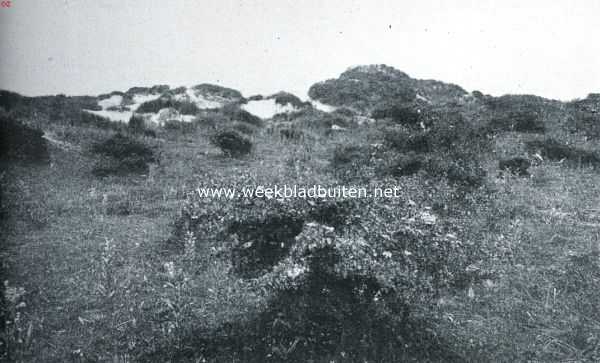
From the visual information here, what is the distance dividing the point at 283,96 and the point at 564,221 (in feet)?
60.5

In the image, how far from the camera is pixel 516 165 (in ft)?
32.5

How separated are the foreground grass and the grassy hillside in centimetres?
2

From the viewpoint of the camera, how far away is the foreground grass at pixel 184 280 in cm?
389

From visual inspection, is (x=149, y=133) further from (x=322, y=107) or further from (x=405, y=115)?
(x=322, y=107)

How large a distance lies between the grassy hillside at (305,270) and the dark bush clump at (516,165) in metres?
0.54

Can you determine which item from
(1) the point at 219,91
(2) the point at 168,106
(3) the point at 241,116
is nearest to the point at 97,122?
(2) the point at 168,106

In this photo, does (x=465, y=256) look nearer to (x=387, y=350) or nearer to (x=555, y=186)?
(x=387, y=350)

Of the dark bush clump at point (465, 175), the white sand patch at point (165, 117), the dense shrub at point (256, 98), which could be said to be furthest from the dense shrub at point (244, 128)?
the dark bush clump at point (465, 175)

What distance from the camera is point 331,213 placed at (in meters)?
5.14

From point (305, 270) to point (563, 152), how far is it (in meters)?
10.2

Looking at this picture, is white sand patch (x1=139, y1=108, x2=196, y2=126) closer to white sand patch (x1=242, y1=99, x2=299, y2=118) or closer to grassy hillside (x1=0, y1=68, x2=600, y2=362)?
white sand patch (x1=242, y1=99, x2=299, y2=118)

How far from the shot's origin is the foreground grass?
3.89 metres

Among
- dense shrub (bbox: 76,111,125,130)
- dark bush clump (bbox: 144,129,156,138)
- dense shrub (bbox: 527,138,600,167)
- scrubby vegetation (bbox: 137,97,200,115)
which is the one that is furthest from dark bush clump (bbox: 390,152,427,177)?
scrubby vegetation (bbox: 137,97,200,115)

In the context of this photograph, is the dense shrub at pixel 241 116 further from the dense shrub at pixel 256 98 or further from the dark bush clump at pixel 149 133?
the dark bush clump at pixel 149 133
